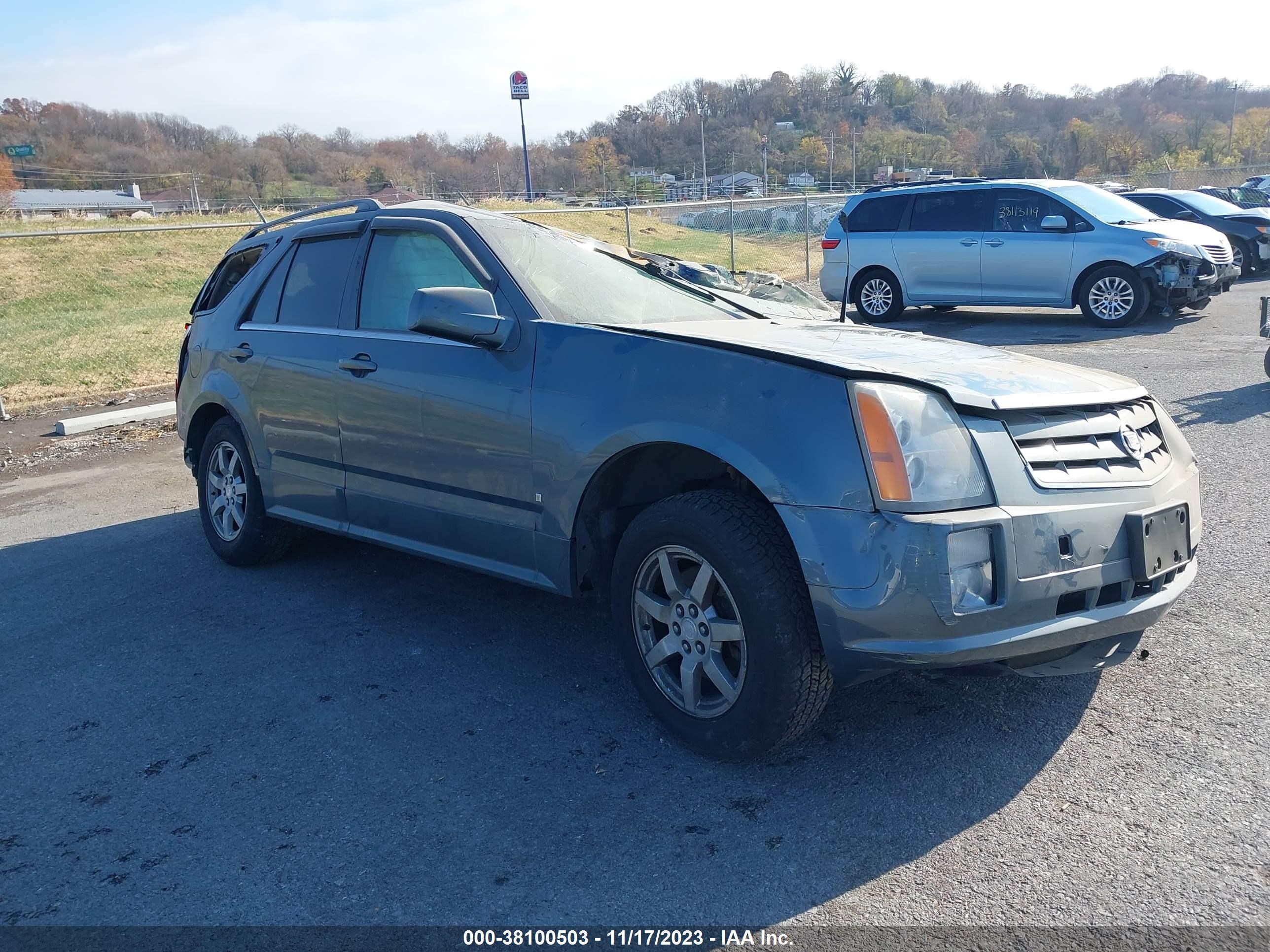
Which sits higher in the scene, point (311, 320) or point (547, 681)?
point (311, 320)

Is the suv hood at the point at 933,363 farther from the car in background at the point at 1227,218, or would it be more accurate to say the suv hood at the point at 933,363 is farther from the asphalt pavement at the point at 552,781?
the car in background at the point at 1227,218

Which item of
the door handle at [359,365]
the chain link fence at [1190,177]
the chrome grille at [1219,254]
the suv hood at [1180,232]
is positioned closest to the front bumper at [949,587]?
the door handle at [359,365]

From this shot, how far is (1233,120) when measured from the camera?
227ft

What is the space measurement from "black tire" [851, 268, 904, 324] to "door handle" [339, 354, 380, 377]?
11416 millimetres

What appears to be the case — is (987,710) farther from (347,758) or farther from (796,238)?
(796,238)

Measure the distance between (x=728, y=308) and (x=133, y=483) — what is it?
5.45m

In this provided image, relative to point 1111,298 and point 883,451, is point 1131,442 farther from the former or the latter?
point 1111,298

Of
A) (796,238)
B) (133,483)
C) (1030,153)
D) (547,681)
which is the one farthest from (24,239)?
(1030,153)

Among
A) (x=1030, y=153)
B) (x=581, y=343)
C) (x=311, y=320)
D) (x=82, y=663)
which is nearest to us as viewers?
(x=581, y=343)

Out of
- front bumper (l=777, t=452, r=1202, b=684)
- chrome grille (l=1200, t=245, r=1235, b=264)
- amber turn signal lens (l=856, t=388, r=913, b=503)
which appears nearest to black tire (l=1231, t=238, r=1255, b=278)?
chrome grille (l=1200, t=245, r=1235, b=264)

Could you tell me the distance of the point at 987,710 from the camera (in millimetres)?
3680

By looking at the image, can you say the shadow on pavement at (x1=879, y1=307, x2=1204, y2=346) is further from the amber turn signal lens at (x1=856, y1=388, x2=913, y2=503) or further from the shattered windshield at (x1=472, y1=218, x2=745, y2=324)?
the amber turn signal lens at (x1=856, y1=388, x2=913, y2=503)

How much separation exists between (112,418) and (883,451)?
30.5ft

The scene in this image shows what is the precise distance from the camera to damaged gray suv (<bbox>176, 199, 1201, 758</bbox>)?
2.99 metres
